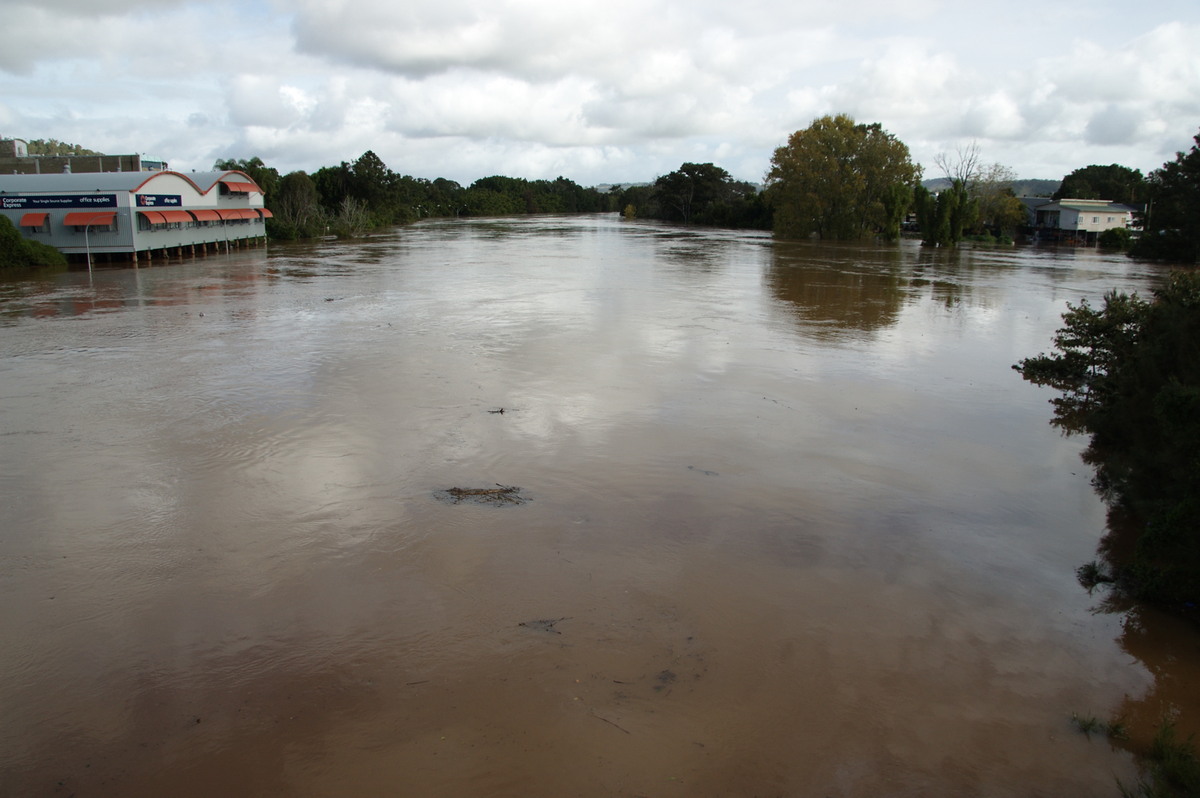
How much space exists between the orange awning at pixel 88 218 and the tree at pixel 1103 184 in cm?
7339

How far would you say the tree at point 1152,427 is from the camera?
5.33m

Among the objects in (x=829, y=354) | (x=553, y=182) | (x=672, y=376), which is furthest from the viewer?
(x=553, y=182)

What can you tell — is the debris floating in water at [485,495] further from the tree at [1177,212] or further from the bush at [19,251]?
the tree at [1177,212]

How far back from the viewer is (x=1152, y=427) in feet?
22.3

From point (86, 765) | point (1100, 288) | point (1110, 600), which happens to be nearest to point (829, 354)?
point (1110, 600)

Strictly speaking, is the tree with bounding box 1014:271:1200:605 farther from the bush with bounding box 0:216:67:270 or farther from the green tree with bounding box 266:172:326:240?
the green tree with bounding box 266:172:326:240

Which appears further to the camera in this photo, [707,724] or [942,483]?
[942,483]

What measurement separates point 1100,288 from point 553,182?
13707 cm

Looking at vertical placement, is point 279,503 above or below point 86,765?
above

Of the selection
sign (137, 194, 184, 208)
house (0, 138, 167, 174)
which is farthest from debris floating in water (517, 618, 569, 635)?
house (0, 138, 167, 174)

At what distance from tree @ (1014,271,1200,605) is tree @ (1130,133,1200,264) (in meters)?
33.8

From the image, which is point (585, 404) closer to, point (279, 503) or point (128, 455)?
point (279, 503)

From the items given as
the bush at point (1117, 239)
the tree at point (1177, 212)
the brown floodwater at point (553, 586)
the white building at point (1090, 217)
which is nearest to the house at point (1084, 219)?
the white building at point (1090, 217)

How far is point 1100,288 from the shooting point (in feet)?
86.8
